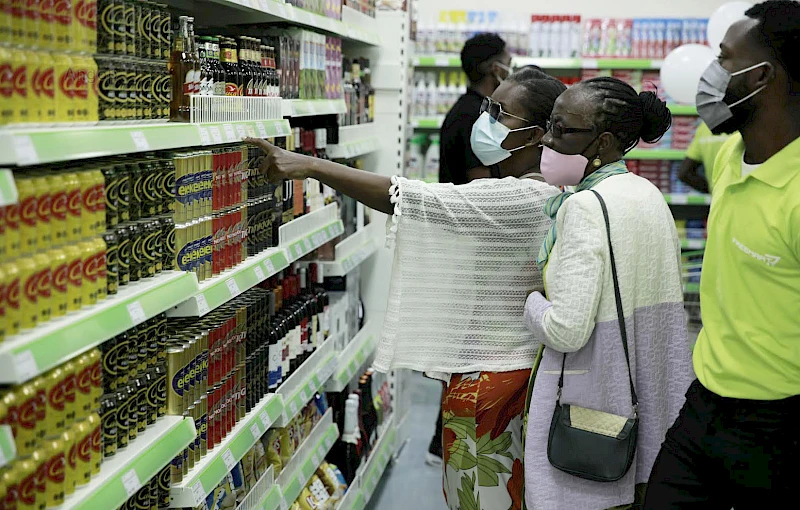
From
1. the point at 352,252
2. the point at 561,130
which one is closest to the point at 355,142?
the point at 352,252

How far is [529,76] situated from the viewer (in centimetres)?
273

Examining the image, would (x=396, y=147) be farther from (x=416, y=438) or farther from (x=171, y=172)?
(x=171, y=172)

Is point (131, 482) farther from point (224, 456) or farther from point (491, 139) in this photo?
point (491, 139)

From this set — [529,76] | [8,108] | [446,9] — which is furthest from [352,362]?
[446,9]

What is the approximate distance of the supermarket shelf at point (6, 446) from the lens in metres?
1.42

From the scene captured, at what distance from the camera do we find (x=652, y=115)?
7.83 feet

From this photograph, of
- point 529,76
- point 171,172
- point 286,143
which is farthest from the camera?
point 286,143

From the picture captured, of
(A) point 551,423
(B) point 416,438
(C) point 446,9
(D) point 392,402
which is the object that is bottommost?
(B) point 416,438

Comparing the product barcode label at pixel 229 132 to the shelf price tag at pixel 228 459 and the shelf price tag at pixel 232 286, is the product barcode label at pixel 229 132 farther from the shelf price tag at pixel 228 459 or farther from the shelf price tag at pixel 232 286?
the shelf price tag at pixel 228 459

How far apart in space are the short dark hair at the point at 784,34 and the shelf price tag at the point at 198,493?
163 centimetres

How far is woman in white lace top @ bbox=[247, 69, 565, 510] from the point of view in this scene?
249cm

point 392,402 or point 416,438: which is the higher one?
point 392,402

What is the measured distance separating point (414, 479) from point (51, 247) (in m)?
3.33

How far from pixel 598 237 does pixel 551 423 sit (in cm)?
49
